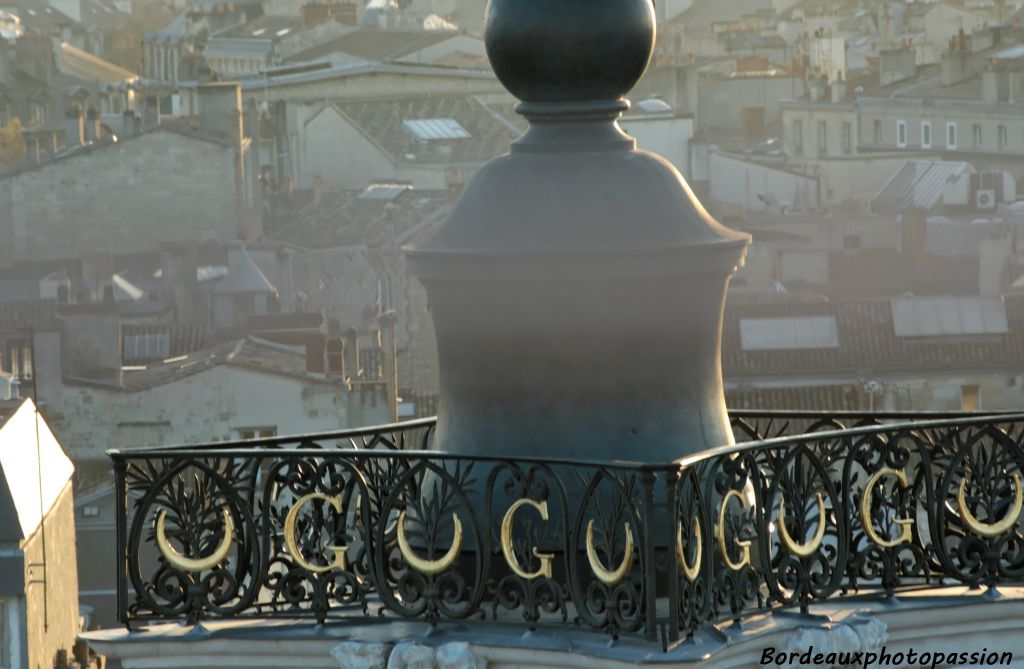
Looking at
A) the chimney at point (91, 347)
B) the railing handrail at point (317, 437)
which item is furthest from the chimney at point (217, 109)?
the railing handrail at point (317, 437)

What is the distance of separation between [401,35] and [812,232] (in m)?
29.7

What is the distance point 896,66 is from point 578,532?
290ft

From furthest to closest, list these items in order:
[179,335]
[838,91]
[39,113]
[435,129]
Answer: [39,113] < [838,91] < [435,129] < [179,335]

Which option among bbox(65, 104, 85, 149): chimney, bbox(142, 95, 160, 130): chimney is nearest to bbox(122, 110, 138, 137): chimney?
bbox(142, 95, 160, 130): chimney

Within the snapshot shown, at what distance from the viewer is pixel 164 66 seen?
108 metres

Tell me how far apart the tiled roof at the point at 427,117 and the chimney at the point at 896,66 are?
13.2m

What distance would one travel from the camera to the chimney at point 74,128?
85.2 meters

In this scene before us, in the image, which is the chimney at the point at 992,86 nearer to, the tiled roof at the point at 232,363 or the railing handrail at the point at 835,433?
the tiled roof at the point at 232,363

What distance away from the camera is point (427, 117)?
8831 cm

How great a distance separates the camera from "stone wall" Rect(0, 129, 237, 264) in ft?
248

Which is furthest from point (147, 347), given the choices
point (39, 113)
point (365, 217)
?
point (39, 113)

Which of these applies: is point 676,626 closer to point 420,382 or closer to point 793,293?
point 420,382

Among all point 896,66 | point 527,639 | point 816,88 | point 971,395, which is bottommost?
point 971,395

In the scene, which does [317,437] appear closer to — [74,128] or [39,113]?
[74,128]
